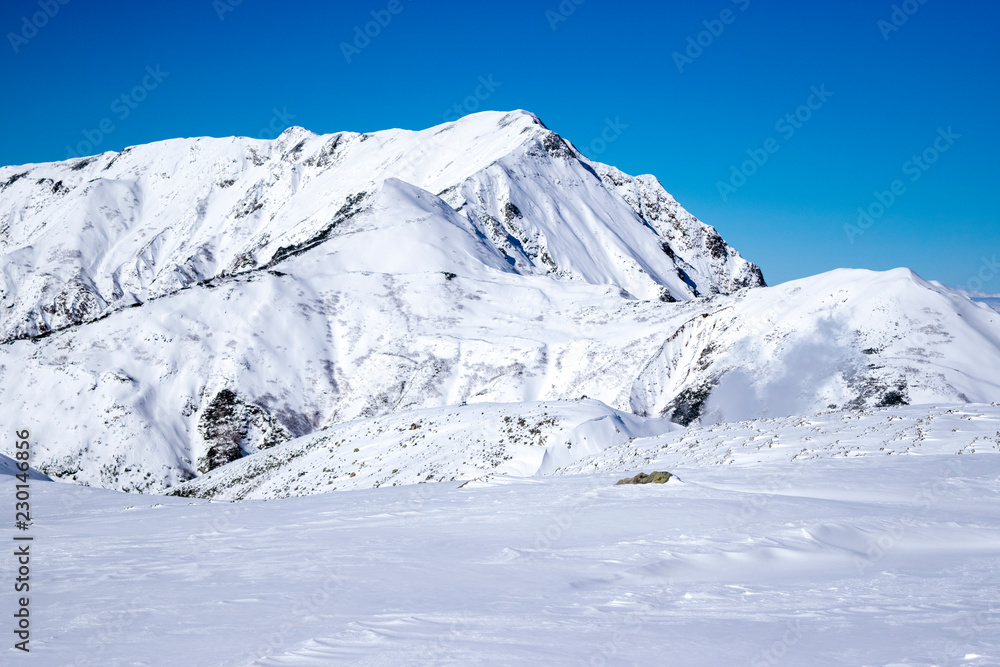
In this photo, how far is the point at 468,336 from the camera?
59.8 meters

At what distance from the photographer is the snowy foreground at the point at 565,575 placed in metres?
6.20

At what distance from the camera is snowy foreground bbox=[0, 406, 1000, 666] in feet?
20.3

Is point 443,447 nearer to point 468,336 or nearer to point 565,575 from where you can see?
point 565,575

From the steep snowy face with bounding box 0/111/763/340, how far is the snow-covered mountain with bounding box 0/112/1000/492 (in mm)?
592

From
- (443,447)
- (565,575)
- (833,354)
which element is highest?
(833,354)

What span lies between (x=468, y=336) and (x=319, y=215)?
55.3m

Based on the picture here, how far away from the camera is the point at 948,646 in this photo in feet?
19.4

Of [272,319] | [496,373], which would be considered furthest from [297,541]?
[272,319]

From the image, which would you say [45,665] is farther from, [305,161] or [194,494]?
[305,161]

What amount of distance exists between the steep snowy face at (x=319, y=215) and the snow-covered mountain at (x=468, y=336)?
0.59 metres
